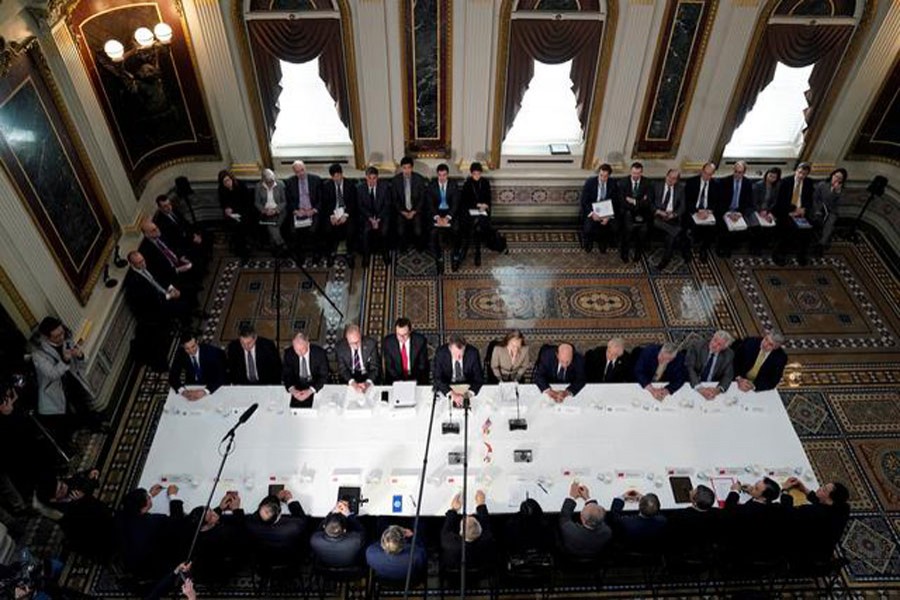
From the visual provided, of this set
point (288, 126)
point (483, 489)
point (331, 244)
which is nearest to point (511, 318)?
point (331, 244)

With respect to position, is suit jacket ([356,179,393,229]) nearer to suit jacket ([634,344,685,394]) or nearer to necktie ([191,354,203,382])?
necktie ([191,354,203,382])

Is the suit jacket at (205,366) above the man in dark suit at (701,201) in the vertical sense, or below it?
below

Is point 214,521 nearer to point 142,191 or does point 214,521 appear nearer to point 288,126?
point 142,191

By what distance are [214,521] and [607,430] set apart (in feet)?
11.1

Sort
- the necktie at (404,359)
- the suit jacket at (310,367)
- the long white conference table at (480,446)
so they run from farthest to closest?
1. the necktie at (404,359)
2. the suit jacket at (310,367)
3. the long white conference table at (480,446)

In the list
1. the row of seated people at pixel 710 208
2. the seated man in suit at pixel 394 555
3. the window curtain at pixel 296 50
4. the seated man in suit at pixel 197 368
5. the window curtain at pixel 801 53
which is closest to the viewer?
the seated man in suit at pixel 394 555

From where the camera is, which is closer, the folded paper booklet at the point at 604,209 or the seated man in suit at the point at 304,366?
the seated man in suit at the point at 304,366

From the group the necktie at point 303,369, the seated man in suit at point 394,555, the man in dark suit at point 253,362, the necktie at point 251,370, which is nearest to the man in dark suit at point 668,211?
the necktie at point 303,369

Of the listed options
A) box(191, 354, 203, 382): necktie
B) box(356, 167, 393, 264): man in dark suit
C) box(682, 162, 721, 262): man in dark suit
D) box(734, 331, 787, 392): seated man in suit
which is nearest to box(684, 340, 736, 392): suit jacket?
box(734, 331, 787, 392): seated man in suit

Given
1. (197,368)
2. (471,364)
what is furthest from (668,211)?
(197,368)

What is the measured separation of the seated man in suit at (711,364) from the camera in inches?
263

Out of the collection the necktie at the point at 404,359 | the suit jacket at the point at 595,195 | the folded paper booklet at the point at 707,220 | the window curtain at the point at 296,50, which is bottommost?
the necktie at the point at 404,359

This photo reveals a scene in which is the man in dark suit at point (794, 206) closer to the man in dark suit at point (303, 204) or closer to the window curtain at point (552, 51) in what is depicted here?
the window curtain at point (552, 51)

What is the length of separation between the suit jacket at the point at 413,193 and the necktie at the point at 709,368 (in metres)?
4.19
